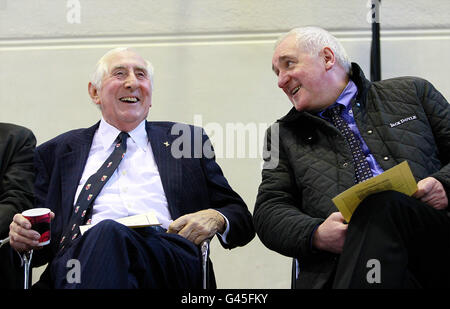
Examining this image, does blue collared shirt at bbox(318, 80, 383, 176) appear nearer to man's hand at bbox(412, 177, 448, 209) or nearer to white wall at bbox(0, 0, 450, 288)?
man's hand at bbox(412, 177, 448, 209)

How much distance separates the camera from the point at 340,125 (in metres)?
2.36

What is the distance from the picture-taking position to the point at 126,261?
1.77m

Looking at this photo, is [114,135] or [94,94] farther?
[94,94]

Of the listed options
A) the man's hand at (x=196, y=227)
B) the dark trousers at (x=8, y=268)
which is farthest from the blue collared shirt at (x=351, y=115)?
the dark trousers at (x=8, y=268)

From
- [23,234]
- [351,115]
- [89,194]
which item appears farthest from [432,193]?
[23,234]

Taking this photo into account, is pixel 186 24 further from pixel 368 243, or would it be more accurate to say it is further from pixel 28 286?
pixel 368 243

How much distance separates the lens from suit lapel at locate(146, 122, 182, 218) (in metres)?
2.42

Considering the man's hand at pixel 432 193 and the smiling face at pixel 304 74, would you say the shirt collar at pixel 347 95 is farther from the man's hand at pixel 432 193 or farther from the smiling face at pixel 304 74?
the man's hand at pixel 432 193

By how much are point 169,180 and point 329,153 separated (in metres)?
0.68

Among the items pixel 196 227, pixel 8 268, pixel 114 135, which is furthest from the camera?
pixel 114 135

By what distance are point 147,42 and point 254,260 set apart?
1.50 meters

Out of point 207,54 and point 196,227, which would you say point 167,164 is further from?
point 207,54

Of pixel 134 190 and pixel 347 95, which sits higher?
pixel 347 95

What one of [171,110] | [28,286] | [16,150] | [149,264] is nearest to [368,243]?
[149,264]
